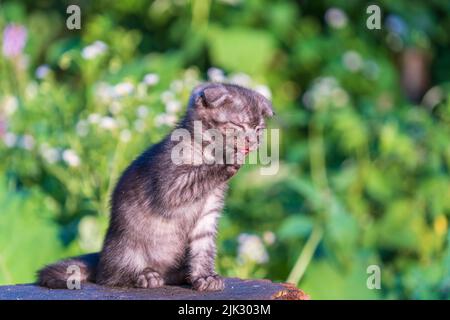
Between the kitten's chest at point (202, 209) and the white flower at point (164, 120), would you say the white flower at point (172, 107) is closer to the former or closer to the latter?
the white flower at point (164, 120)

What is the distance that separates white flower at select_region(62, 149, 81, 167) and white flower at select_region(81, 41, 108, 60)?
28.6 inches

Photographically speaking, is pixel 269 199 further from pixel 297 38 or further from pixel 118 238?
pixel 118 238

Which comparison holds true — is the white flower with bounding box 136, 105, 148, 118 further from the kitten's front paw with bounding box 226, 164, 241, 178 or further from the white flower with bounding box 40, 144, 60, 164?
the kitten's front paw with bounding box 226, 164, 241, 178

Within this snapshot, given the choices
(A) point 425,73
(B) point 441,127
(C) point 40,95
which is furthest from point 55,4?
(B) point 441,127

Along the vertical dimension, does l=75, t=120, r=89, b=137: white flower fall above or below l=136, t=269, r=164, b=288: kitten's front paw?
above

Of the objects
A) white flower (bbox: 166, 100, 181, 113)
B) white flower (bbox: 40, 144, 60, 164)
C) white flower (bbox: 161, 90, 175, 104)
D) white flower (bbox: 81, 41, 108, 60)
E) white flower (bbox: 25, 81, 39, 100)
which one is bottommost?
white flower (bbox: 40, 144, 60, 164)

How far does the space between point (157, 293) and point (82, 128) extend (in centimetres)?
257

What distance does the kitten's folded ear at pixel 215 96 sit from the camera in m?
4.42

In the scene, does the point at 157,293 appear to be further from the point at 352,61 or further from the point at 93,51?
the point at 352,61

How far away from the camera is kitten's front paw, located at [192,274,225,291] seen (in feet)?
14.9

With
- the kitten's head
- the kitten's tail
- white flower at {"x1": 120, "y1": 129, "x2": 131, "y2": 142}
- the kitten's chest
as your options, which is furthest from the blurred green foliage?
the kitten's head

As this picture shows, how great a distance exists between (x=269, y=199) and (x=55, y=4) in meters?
3.70

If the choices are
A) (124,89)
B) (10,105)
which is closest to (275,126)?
(124,89)

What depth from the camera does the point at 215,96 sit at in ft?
14.5
